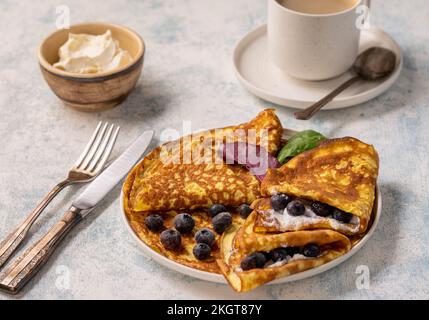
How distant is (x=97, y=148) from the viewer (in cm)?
242

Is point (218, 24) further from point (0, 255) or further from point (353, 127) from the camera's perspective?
point (0, 255)

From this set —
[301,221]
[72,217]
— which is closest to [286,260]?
[301,221]

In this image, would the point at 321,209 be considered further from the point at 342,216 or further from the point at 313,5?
the point at 313,5

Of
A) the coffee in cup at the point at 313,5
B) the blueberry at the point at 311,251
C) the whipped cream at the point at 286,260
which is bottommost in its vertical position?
the whipped cream at the point at 286,260

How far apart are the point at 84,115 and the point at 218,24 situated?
0.91 meters

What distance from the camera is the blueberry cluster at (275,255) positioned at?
1814 mm

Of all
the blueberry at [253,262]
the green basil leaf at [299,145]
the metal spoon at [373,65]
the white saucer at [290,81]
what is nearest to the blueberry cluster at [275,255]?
the blueberry at [253,262]

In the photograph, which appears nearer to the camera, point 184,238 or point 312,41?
point 184,238

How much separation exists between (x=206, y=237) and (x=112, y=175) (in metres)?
0.50

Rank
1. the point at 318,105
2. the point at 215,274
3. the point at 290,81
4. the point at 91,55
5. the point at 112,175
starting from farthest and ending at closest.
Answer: the point at 290,81 → the point at 91,55 → the point at 318,105 → the point at 112,175 → the point at 215,274

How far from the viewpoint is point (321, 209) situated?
192 cm

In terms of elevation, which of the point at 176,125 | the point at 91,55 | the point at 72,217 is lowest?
the point at 176,125

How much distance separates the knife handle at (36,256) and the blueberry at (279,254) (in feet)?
Answer: 2.13

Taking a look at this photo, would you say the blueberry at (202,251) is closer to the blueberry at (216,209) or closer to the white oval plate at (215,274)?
the white oval plate at (215,274)
